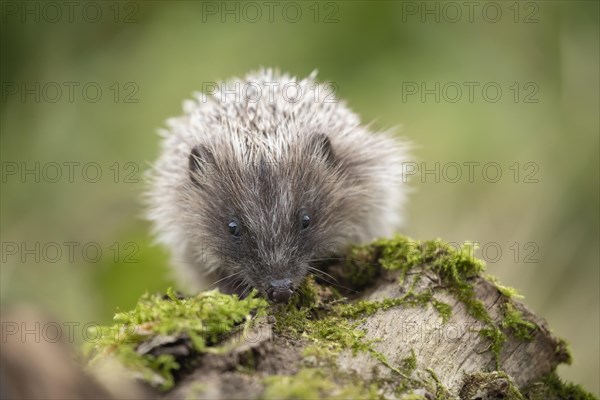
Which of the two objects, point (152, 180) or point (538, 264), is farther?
point (538, 264)

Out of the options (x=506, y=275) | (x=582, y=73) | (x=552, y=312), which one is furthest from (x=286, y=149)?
(x=582, y=73)

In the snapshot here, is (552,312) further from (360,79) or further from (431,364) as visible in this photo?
(431,364)

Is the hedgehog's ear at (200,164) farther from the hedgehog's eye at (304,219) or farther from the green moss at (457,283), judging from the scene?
the green moss at (457,283)

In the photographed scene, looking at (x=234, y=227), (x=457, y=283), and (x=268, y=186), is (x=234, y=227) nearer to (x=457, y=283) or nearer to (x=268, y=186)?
(x=268, y=186)

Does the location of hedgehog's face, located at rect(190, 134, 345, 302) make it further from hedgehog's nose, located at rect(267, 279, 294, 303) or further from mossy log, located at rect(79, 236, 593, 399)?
mossy log, located at rect(79, 236, 593, 399)

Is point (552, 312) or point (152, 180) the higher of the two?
point (552, 312)

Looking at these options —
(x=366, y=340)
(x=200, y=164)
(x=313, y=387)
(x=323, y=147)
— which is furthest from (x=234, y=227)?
(x=313, y=387)

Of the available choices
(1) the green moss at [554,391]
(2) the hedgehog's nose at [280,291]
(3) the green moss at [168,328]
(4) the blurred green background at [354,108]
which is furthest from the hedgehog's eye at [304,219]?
(4) the blurred green background at [354,108]

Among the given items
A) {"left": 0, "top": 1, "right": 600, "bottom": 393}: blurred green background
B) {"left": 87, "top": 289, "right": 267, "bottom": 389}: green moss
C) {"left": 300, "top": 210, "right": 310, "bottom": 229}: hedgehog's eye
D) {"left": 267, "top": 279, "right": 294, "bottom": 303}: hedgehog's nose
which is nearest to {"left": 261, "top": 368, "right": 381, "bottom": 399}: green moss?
{"left": 87, "top": 289, "right": 267, "bottom": 389}: green moss

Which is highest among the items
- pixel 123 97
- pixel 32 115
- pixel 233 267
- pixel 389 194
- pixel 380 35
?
pixel 380 35
